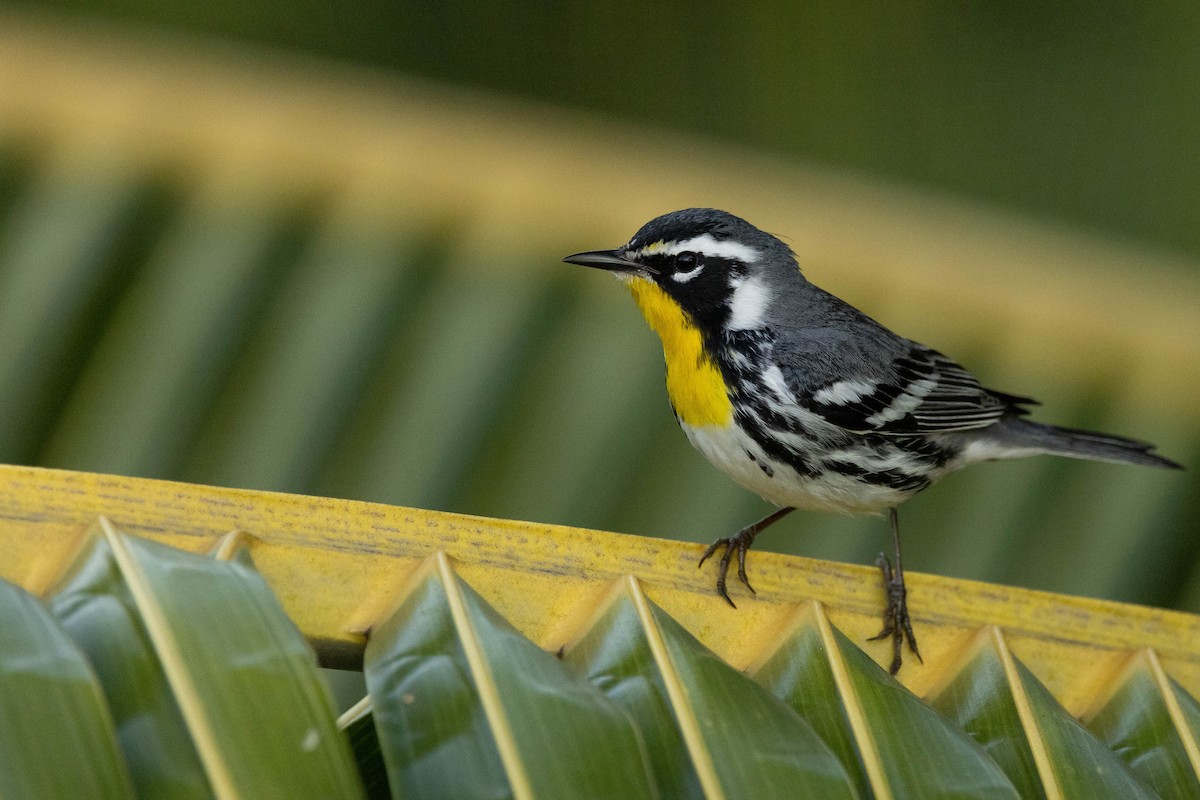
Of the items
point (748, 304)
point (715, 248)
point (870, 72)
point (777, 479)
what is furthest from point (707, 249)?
point (870, 72)

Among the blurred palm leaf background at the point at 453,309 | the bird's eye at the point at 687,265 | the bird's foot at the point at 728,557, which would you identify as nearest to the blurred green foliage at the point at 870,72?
the blurred palm leaf background at the point at 453,309

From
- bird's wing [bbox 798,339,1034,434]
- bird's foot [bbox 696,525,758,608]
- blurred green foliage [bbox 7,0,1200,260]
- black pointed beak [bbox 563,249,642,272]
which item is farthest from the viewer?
blurred green foliage [bbox 7,0,1200,260]

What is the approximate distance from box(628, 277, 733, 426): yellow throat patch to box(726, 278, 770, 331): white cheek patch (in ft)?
0.28

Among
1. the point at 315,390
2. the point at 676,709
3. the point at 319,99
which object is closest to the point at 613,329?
the point at 315,390

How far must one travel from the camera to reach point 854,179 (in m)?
3.79

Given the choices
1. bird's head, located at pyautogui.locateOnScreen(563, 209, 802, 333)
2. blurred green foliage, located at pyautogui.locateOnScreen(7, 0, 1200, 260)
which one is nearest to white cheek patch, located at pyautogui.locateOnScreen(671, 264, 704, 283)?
bird's head, located at pyautogui.locateOnScreen(563, 209, 802, 333)

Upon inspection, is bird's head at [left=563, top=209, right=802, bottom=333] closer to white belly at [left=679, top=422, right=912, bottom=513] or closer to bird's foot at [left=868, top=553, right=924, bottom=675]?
white belly at [left=679, top=422, right=912, bottom=513]

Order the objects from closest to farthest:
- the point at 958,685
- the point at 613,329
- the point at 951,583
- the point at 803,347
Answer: the point at 958,685, the point at 951,583, the point at 803,347, the point at 613,329

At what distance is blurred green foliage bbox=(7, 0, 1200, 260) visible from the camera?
13.3 ft

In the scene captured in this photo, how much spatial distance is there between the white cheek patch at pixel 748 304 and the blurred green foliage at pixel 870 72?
2.02 m

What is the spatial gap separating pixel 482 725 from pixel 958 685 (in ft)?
2.18

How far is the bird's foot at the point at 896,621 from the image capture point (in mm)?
1591

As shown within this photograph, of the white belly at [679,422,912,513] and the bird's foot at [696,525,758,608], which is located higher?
the white belly at [679,422,912,513]

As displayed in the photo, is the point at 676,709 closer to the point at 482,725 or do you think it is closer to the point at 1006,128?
the point at 482,725
